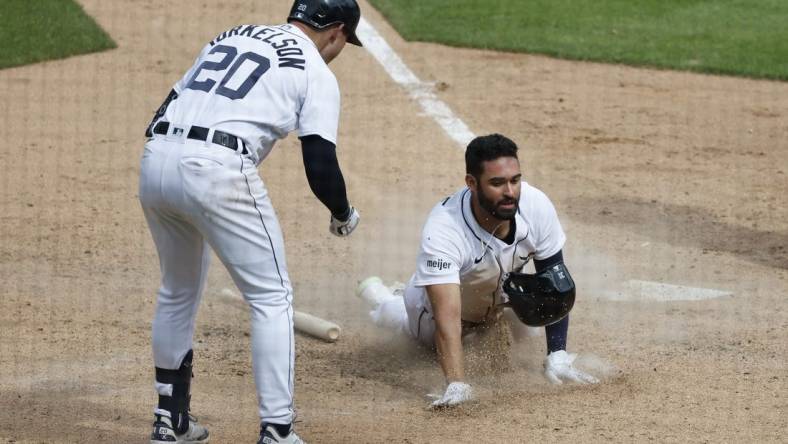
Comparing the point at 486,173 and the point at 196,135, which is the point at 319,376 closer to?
the point at 486,173

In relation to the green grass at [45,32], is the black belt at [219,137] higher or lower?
higher

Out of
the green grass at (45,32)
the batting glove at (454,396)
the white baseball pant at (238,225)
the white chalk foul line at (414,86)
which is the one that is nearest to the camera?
the white baseball pant at (238,225)

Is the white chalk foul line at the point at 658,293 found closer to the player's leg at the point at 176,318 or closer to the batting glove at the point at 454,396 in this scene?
the batting glove at the point at 454,396

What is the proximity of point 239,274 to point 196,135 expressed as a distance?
0.47 m

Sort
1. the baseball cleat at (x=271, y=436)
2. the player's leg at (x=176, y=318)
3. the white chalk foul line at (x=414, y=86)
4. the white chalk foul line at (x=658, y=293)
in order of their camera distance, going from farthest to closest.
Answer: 1. the white chalk foul line at (x=414, y=86)
2. the white chalk foul line at (x=658, y=293)
3. the player's leg at (x=176, y=318)
4. the baseball cleat at (x=271, y=436)

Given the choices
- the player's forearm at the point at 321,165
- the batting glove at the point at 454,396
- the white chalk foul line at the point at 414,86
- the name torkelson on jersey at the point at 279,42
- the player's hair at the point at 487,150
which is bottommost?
the white chalk foul line at the point at 414,86

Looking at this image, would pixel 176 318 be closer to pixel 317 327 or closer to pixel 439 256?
pixel 439 256

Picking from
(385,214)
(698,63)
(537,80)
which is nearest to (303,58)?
(385,214)

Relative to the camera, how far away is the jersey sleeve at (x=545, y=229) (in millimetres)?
5164

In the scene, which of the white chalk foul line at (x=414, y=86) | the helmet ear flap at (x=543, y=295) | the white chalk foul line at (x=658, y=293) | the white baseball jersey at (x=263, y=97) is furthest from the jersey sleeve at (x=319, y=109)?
the white chalk foul line at (x=414, y=86)

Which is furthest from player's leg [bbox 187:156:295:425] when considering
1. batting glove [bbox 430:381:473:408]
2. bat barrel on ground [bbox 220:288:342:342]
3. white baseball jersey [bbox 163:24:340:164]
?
bat barrel on ground [bbox 220:288:342:342]

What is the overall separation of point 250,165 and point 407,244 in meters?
3.27

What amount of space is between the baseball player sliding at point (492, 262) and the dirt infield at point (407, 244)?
0.68ft

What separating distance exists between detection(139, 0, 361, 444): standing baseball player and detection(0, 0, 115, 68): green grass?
6.65 m
